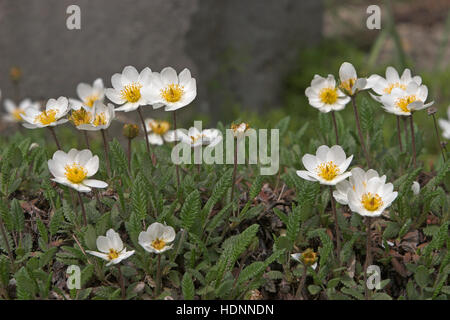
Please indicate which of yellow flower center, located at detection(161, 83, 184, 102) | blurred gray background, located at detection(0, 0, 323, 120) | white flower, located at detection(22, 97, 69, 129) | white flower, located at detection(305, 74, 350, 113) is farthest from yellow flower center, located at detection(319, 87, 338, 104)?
blurred gray background, located at detection(0, 0, 323, 120)

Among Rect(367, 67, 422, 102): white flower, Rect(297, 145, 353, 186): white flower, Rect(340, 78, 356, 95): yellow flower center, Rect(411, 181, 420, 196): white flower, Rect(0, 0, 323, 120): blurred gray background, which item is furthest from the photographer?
Rect(0, 0, 323, 120): blurred gray background

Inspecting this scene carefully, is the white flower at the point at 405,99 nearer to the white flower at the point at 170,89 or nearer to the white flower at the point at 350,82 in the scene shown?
the white flower at the point at 350,82

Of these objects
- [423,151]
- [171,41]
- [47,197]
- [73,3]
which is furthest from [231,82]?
[47,197]

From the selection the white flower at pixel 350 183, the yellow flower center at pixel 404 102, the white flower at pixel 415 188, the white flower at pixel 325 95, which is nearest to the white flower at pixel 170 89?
the white flower at pixel 325 95

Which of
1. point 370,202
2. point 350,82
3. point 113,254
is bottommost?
point 113,254

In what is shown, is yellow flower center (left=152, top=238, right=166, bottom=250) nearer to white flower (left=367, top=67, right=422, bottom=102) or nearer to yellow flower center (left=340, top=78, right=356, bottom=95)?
yellow flower center (left=340, top=78, right=356, bottom=95)

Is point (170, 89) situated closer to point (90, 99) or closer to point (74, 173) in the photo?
point (74, 173)

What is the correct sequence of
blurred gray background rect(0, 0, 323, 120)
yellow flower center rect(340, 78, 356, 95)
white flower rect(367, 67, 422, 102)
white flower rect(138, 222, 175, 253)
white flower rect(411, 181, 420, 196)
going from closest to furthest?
white flower rect(138, 222, 175, 253)
yellow flower center rect(340, 78, 356, 95)
white flower rect(411, 181, 420, 196)
white flower rect(367, 67, 422, 102)
blurred gray background rect(0, 0, 323, 120)

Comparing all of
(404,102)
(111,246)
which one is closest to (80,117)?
(111,246)
